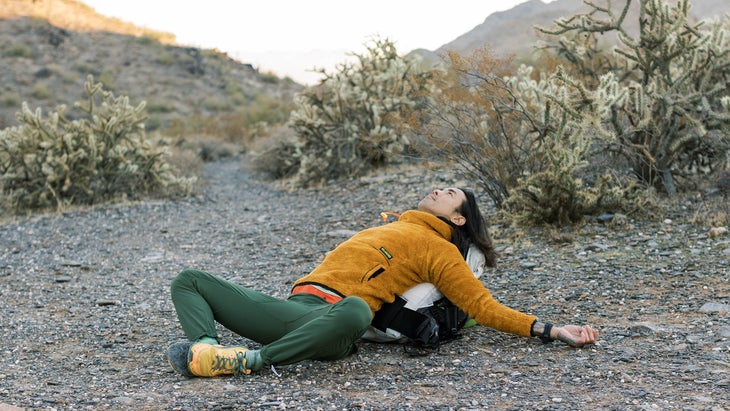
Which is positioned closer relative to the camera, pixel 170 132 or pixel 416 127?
pixel 416 127

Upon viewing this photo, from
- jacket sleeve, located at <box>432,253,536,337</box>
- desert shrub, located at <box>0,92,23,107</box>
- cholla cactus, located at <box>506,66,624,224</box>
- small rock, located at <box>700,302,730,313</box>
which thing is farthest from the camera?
desert shrub, located at <box>0,92,23,107</box>

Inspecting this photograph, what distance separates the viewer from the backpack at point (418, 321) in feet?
11.5

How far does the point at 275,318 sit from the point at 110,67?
2745cm

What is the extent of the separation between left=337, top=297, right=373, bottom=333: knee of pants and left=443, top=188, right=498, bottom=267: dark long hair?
0.74 metres

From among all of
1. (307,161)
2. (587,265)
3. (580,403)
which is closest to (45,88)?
(307,161)

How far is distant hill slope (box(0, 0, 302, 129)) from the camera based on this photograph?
987 inches

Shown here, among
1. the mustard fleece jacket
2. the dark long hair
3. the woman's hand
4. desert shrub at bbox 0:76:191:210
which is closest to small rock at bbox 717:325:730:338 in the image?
the woman's hand

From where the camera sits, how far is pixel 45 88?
24.4m

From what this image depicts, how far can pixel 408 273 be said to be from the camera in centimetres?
355

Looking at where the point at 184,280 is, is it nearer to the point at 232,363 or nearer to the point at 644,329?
the point at 232,363

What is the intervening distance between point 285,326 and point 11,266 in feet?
12.7

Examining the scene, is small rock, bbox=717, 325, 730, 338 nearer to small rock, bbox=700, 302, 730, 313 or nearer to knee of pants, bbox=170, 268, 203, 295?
small rock, bbox=700, 302, 730, 313

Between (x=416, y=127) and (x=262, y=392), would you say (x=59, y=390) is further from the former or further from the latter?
(x=416, y=127)

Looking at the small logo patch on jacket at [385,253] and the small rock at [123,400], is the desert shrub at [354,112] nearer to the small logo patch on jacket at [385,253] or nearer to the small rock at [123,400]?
the small logo patch on jacket at [385,253]
